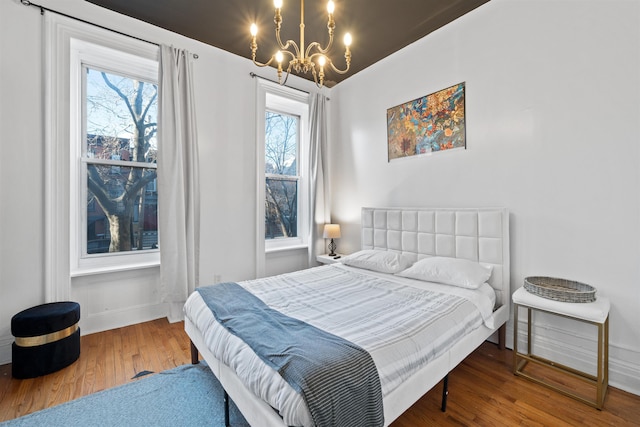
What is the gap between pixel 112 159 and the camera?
289 cm

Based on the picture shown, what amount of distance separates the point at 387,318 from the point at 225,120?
291 centimetres

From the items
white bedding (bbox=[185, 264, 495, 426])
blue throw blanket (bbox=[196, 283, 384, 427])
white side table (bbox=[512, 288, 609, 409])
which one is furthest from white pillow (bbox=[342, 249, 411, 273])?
blue throw blanket (bbox=[196, 283, 384, 427])

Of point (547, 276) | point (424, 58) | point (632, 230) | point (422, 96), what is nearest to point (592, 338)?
point (547, 276)

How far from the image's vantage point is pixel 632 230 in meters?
1.87

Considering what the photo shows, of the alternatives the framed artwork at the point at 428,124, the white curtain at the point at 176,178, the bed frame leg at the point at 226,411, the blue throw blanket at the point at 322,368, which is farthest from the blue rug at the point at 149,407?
the framed artwork at the point at 428,124

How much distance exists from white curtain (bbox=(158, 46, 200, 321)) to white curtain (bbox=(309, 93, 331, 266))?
5.30ft

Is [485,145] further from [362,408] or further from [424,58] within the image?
[362,408]

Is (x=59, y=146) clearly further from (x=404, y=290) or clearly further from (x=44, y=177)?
(x=404, y=290)

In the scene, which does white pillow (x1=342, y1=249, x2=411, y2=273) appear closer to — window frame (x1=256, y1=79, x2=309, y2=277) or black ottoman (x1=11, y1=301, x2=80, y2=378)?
window frame (x1=256, y1=79, x2=309, y2=277)

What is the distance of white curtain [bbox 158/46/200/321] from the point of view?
287 centimetres

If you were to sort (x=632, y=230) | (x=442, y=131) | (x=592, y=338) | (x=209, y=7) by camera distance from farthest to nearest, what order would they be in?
(x=442, y=131)
(x=209, y=7)
(x=592, y=338)
(x=632, y=230)

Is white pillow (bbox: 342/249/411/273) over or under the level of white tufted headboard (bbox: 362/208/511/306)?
under

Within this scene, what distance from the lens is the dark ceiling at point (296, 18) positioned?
254cm

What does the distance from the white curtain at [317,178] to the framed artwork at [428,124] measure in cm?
107
